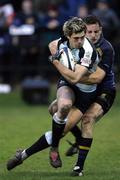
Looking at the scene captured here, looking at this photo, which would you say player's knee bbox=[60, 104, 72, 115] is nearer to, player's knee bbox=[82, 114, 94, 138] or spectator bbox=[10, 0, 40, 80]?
player's knee bbox=[82, 114, 94, 138]

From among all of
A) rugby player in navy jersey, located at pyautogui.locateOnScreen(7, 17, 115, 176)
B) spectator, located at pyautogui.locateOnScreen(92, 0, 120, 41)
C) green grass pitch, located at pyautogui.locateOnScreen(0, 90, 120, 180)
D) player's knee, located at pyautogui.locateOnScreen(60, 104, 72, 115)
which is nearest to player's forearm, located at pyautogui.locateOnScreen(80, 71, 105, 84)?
rugby player in navy jersey, located at pyautogui.locateOnScreen(7, 17, 115, 176)

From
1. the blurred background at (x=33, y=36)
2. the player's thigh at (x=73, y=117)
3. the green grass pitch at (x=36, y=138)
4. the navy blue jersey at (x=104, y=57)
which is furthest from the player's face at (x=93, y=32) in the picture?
the blurred background at (x=33, y=36)

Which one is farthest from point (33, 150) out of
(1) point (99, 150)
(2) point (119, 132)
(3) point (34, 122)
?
(3) point (34, 122)

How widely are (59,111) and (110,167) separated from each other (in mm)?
1281

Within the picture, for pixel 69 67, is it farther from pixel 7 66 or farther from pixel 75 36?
pixel 7 66

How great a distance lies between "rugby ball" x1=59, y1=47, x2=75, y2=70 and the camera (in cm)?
1026

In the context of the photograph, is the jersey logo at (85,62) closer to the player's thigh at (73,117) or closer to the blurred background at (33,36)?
the player's thigh at (73,117)

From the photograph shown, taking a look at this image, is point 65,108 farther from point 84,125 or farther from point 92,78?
point 92,78

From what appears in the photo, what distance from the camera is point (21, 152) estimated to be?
1070 cm

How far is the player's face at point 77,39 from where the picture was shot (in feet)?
33.1

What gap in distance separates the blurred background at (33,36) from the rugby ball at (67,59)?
10.5 m

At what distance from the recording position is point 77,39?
1014 centimetres

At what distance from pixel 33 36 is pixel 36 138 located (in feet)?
25.5

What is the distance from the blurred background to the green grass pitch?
0.99 meters
